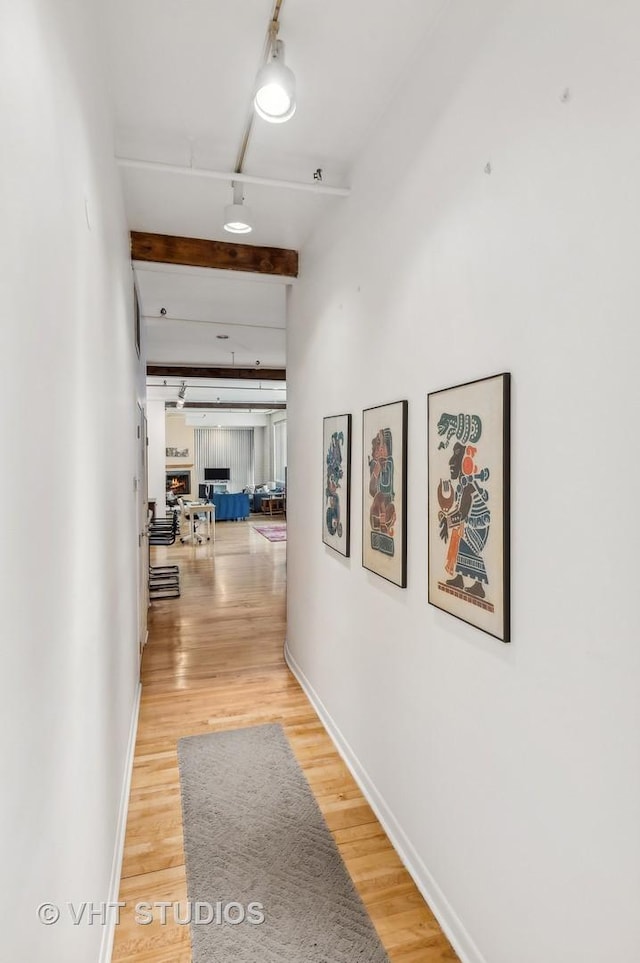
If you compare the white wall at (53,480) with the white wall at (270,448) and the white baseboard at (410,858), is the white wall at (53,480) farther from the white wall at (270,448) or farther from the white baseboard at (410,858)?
the white wall at (270,448)

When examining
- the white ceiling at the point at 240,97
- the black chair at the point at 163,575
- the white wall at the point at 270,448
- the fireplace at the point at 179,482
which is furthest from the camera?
the white wall at the point at 270,448

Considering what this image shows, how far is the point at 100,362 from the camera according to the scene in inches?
65.8

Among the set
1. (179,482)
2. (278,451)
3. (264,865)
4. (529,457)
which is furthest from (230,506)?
(529,457)

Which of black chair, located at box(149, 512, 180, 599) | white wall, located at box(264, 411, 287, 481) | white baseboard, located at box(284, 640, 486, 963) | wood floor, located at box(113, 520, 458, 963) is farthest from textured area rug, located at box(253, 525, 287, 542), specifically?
white baseboard, located at box(284, 640, 486, 963)

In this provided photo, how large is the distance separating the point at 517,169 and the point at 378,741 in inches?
84.4

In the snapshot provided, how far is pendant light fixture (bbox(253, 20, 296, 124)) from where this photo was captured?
5.39 feet

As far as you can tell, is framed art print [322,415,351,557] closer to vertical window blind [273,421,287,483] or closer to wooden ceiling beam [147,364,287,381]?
wooden ceiling beam [147,364,287,381]

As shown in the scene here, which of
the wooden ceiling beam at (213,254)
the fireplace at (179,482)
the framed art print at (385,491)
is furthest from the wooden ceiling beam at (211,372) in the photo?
the fireplace at (179,482)

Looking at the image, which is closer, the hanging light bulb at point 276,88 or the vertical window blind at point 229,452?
the hanging light bulb at point 276,88

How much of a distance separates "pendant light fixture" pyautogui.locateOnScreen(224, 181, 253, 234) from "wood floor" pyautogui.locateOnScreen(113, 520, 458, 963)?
107 inches

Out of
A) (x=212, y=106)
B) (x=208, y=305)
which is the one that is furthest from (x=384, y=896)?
(x=208, y=305)

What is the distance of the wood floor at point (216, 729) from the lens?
1720 millimetres

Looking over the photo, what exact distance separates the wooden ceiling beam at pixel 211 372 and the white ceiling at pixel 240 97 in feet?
14.1

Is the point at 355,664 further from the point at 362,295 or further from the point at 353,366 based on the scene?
the point at 362,295
